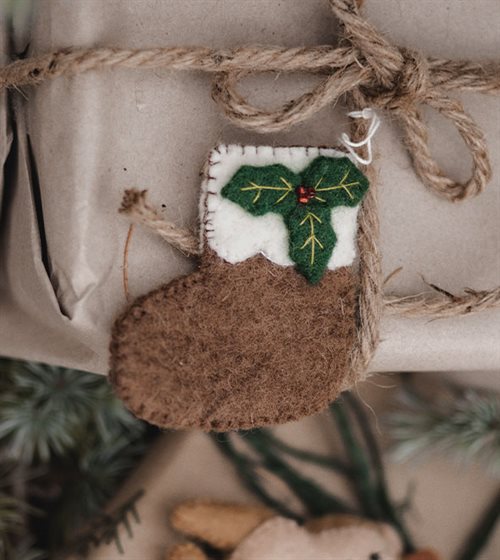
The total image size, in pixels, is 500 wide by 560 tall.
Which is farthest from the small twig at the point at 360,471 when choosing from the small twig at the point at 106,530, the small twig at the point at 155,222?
the small twig at the point at 155,222

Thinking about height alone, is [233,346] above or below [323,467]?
above

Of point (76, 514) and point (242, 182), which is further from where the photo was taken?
point (76, 514)

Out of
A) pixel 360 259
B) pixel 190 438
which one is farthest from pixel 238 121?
pixel 190 438

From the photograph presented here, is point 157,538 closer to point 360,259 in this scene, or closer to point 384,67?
point 360,259

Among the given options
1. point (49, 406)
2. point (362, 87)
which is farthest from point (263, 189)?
point (49, 406)

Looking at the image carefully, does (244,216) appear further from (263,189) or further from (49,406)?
(49,406)

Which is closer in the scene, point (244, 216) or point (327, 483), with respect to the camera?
point (244, 216)
